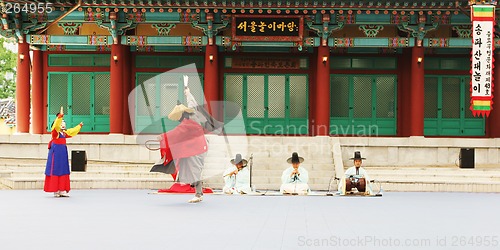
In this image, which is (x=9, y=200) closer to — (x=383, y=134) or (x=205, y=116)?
(x=205, y=116)

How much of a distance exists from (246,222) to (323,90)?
12561 millimetres

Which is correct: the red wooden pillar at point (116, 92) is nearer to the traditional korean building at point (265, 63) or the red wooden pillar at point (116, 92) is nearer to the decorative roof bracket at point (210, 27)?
the traditional korean building at point (265, 63)

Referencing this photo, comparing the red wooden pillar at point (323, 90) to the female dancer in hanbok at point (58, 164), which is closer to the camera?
the female dancer in hanbok at point (58, 164)

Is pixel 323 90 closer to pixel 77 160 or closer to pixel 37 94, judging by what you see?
pixel 77 160

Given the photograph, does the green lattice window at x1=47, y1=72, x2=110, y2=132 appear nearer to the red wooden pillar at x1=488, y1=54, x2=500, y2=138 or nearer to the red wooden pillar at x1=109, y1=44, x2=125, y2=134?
the red wooden pillar at x1=109, y1=44, x2=125, y2=134

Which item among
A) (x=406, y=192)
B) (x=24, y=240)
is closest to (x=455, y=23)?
(x=406, y=192)

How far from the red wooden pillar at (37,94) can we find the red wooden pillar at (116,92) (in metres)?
2.90

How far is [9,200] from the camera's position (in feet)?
43.9

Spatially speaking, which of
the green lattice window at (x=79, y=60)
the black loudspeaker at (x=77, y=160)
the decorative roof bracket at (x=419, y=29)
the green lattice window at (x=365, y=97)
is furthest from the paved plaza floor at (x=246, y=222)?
the green lattice window at (x=79, y=60)

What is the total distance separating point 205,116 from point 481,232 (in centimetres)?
668

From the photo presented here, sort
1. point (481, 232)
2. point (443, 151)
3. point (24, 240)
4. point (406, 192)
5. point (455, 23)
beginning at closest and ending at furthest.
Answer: point (24, 240)
point (481, 232)
point (406, 192)
point (443, 151)
point (455, 23)

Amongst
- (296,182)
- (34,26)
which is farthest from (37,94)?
(296,182)

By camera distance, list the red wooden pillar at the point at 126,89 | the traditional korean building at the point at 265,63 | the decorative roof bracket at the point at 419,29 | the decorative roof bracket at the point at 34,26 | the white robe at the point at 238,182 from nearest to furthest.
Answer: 1. the white robe at the point at 238,182
2. the decorative roof bracket at the point at 419,29
3. the traditional korean building at the point at 265,63
4. the decorative roof bracket at the point at 34,26
5. the red wooden pillar at the point at 126,89

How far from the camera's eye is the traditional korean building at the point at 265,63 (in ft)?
71.7
